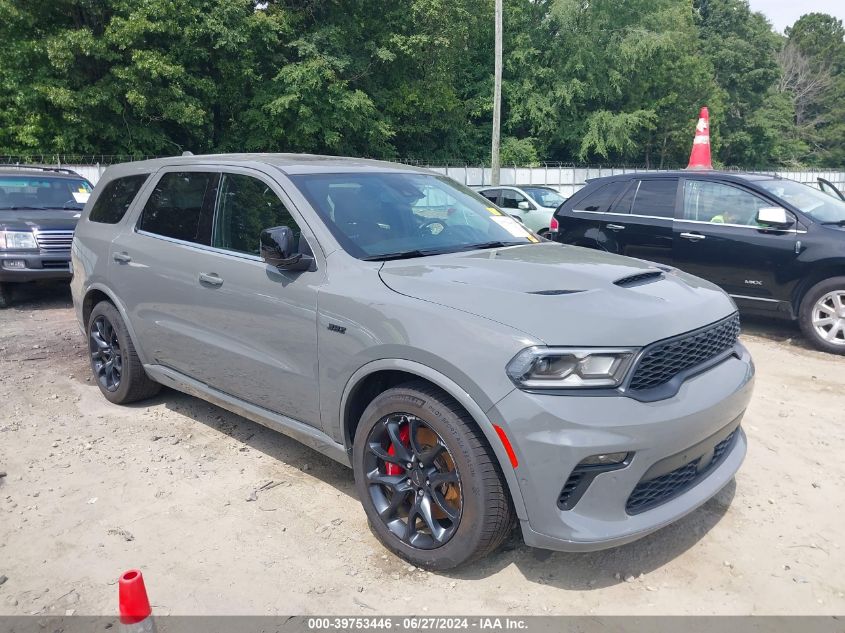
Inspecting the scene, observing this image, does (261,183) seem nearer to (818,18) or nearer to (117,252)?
(117,252)

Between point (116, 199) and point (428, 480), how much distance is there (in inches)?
143

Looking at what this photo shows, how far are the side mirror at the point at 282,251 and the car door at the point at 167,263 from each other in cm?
88

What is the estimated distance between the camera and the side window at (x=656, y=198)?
7496 millimetres

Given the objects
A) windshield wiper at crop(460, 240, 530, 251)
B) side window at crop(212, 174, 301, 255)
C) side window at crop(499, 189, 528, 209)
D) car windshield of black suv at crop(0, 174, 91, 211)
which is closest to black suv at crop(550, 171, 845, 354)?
windshield wiper at crop(460, 240, 530, 251)

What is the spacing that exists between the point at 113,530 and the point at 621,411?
2571mm

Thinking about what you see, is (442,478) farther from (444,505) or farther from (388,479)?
(388,479)

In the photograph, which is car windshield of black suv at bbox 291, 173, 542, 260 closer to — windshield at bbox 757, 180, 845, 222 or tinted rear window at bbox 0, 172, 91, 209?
windshield at bbox 757, 180, 845, 222

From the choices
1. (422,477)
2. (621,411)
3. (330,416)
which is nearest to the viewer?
(621,411)

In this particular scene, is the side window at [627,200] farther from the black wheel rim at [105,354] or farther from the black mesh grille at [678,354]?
the black wheel rim at [105,354]

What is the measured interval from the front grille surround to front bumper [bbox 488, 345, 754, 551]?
804 centimetres

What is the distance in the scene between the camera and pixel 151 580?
2.97 m

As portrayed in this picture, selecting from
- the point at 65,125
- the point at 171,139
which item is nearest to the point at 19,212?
the point at 65,125

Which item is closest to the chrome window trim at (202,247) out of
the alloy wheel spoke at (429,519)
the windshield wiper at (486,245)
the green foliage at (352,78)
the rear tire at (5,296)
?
the windshield wiper at (486,245)

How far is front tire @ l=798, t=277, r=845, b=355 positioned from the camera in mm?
6406
